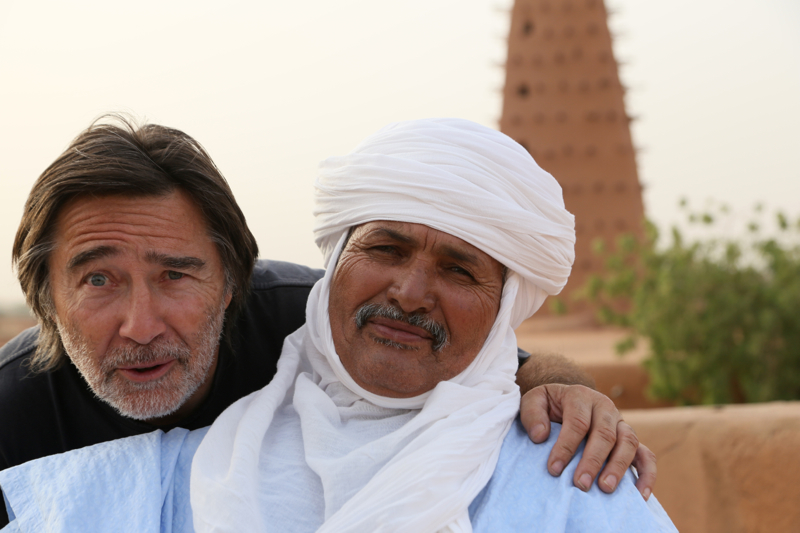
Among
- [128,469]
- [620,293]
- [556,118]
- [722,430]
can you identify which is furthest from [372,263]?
[556,118]

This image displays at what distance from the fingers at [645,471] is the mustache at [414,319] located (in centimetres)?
69

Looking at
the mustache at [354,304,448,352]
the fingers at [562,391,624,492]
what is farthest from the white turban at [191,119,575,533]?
the fingers at [562,391,624,492]

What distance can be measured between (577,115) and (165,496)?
17950 millimetres

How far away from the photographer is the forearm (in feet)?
8.23

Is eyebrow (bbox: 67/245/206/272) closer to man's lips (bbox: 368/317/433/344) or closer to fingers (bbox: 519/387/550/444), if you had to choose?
man's lips (bbox: 368/317/433/344)

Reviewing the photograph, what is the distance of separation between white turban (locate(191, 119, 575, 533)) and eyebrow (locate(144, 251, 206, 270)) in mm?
385

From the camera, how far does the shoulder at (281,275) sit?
302 cm

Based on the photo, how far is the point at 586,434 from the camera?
1987mm

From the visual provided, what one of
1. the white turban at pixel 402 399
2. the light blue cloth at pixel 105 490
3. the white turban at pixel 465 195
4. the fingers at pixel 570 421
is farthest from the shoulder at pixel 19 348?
the fingers at pixel 570 421

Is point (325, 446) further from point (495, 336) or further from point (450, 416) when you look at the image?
point (495, 336)

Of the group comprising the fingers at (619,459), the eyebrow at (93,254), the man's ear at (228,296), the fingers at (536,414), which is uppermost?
the eyebrow at (93,254)

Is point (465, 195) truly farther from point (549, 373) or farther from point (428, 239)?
point (549, 373)

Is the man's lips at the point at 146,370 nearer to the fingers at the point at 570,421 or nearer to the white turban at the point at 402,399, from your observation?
the white turban at the point at 402,399

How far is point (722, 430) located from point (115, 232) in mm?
3487
